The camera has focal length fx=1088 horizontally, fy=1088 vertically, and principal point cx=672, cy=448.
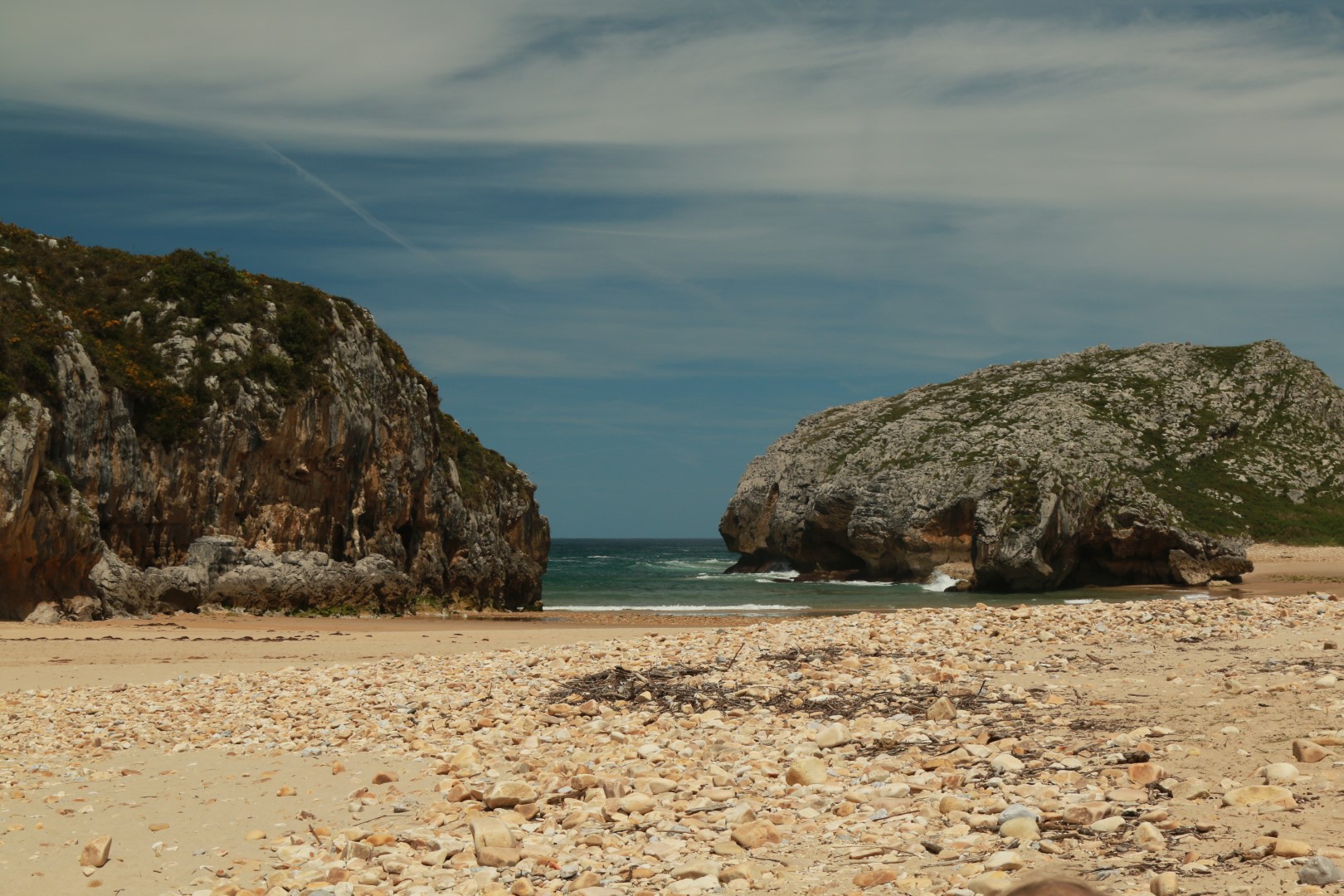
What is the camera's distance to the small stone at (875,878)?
5137mm

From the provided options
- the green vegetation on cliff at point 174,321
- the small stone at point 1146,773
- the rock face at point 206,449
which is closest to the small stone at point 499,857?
the small stone at point 1146,773

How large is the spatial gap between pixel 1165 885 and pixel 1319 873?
0.58 m

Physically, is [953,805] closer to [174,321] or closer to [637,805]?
[637,805]

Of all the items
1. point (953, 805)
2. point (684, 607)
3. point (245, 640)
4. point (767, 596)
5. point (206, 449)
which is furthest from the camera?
point (767, 596)

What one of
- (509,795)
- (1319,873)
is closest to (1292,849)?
(1319,873)

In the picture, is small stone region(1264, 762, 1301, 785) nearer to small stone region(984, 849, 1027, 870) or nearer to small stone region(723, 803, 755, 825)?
small stone region(984, 849, 1027, 870)

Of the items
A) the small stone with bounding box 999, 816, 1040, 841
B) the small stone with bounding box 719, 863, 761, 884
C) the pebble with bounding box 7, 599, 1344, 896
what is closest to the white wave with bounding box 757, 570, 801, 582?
the pebble with bounding box 7, 599, 1344, 896

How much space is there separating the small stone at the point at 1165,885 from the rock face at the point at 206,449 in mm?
22290

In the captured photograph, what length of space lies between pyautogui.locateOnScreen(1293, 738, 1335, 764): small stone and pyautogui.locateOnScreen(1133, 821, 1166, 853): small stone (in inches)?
54.3

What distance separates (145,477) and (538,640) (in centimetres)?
1190

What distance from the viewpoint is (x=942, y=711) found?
8445 mm

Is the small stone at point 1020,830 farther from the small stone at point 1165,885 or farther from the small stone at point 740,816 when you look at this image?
the small stone at point 740,816

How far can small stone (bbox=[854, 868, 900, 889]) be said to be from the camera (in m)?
5.14

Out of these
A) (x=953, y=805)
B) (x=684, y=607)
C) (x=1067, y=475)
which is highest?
(x=1067, y=475)
